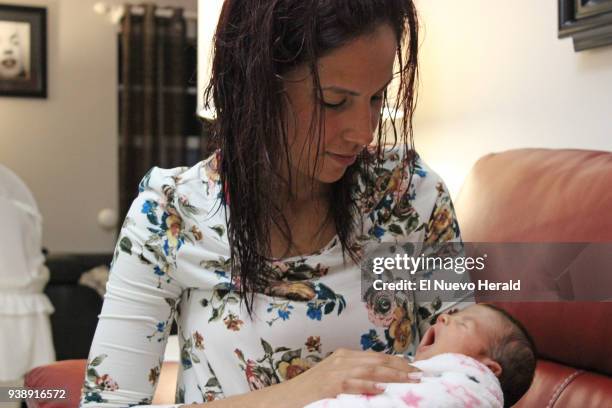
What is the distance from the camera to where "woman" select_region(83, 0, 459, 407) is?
92cm

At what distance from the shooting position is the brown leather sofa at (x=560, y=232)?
1107 mm

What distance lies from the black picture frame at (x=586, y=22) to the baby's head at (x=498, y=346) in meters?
0.79

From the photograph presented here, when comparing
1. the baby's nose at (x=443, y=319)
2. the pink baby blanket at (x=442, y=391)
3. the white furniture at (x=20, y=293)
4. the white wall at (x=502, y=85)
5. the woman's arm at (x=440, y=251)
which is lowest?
the white furniture at (x=20, y=293)

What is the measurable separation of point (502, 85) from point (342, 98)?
1.13 metres

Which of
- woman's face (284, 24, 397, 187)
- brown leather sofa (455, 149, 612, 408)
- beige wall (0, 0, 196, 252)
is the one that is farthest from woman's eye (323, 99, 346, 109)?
beige wall (0, 0, 196, 252)

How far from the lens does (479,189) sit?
1455mm

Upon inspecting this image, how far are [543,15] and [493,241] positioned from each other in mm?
710

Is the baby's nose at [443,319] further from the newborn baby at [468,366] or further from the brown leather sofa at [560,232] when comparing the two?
the brown leather sofa at [560,232]

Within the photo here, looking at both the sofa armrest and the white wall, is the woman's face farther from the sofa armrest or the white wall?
the white wall

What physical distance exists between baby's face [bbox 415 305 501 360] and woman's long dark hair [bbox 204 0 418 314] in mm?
174

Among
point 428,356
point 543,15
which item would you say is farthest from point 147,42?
point 428,356

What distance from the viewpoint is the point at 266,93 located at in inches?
36.9

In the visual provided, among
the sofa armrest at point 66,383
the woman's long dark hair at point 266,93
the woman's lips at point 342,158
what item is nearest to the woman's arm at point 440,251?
the woman's long dark hair at point 266,93

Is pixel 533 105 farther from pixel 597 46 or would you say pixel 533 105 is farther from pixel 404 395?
pixel 404 395
